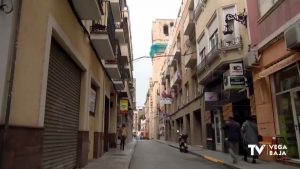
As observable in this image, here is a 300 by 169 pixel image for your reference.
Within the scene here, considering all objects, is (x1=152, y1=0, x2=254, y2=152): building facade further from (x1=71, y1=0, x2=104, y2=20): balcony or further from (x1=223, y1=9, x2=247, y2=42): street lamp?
(x1=71, y1=0, x2=104, y2=20): balcony

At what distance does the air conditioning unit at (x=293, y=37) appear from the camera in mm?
10374

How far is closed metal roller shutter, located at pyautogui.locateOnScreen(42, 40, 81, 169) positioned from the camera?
8523mm

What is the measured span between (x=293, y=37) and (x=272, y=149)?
4920 millimetres

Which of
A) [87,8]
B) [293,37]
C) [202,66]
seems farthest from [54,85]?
[202,66]

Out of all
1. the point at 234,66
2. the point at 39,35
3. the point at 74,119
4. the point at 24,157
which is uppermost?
the point at 234,66

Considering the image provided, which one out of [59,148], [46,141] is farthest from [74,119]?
[46,141]

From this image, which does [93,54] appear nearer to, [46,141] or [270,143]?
[46,141]

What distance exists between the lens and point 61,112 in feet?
31.9

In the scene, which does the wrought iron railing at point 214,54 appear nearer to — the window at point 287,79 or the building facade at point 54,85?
the window at point 287,79

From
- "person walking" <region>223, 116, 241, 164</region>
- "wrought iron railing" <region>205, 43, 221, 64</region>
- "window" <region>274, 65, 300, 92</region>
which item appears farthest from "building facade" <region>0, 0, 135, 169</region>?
"window" <region>274, 65, 300, 92</region>

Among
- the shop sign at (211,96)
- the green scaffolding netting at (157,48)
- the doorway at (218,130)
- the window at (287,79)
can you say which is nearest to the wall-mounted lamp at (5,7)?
the window at (287,79)

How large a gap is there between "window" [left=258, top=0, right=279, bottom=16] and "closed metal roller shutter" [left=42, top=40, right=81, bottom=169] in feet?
26.4

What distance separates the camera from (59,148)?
31.2 feet

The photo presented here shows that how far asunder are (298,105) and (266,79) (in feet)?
7.87
